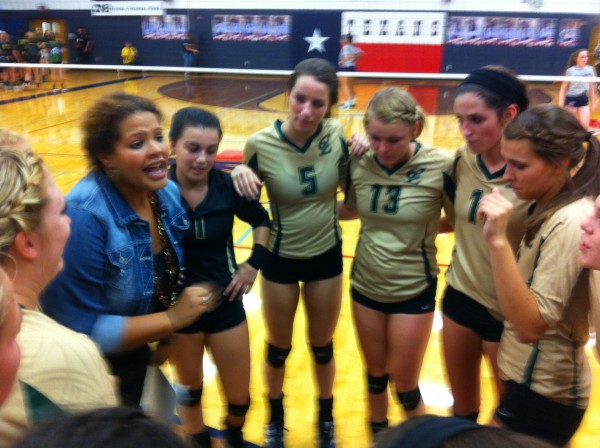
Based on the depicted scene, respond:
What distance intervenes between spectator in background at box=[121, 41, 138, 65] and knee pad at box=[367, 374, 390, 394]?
57.8 ft

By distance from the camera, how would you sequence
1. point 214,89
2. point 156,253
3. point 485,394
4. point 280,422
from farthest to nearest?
point 214,89 → point 485,394 → point 280,422 → point 156,253

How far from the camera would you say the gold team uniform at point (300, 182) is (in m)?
2.61

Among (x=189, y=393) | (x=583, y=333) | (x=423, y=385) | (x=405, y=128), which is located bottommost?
A: (x=423, y=385)

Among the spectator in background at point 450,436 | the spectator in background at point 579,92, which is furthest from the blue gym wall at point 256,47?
the spectator in background at point 450,436

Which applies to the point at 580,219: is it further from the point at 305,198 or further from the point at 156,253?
Answer: the point at 156,253

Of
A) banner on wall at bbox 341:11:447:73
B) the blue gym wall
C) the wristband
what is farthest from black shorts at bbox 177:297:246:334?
banner on wall at bbox 341:11:447:73

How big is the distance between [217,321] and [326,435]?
0.99 m

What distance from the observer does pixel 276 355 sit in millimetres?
2809

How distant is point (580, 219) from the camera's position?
5.49ft

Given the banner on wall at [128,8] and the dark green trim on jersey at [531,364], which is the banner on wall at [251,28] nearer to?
the banner on wall at [128,8]

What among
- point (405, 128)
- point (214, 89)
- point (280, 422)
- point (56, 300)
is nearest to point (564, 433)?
point (405, 128)

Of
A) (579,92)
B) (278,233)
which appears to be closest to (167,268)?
(278,233)

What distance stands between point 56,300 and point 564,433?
5.84ft

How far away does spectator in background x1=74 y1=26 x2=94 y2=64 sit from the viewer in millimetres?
18237
